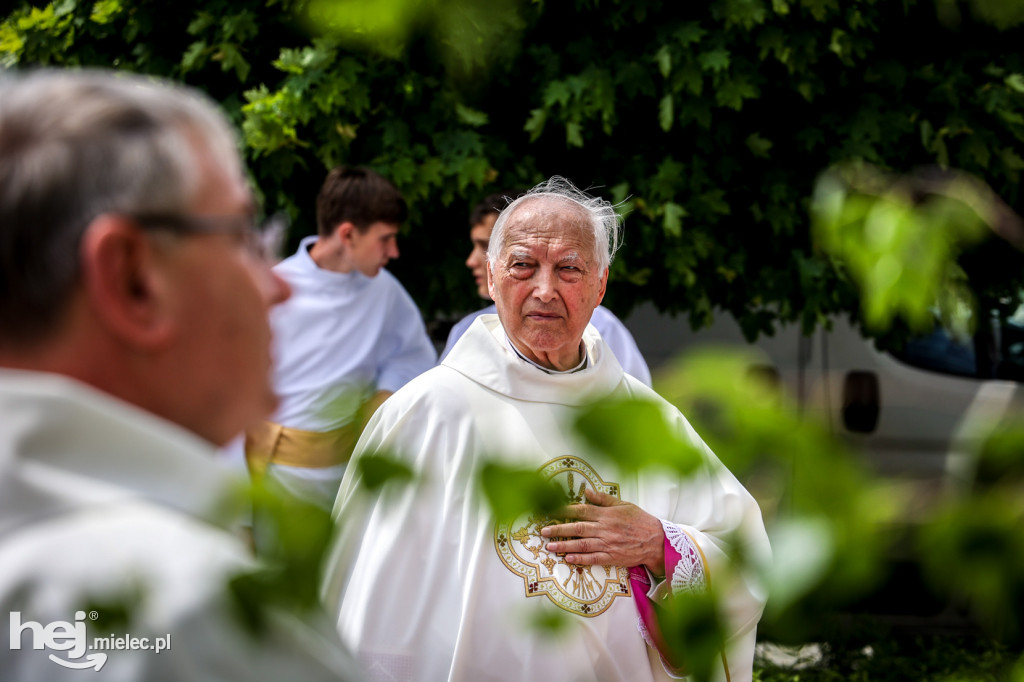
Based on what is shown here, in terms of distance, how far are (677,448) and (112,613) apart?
34 centimetres

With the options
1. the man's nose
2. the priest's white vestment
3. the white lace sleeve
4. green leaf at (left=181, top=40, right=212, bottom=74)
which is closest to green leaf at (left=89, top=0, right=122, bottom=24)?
green leaf at (left=181, top=40, right=212, bottom=74)

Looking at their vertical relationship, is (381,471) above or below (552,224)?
above

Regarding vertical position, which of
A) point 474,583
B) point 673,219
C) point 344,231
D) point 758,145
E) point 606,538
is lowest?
point 673,219

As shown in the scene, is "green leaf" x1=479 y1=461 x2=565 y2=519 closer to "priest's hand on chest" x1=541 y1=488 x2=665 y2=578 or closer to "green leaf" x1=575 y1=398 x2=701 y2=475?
"green leaf" x1=575 y1=398 x2=701 y2=475

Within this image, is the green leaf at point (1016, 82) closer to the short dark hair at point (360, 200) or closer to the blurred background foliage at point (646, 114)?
the blurred background foliage at point (646, 114)

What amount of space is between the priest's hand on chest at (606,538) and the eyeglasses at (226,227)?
1.61 m

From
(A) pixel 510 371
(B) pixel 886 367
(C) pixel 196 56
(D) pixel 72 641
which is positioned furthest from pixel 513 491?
(B) pixel 886 367

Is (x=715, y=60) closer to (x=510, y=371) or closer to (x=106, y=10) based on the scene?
(x=510, y=371)

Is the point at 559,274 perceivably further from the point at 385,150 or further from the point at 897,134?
the point at 897,134

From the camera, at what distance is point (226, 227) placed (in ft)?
3.38

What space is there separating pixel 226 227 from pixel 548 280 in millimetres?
2197

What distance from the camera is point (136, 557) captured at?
763 mm

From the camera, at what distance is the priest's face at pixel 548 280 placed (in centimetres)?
317

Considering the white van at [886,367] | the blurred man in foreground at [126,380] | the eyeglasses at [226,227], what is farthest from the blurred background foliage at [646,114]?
the blurred man in foreground at [126,380]
